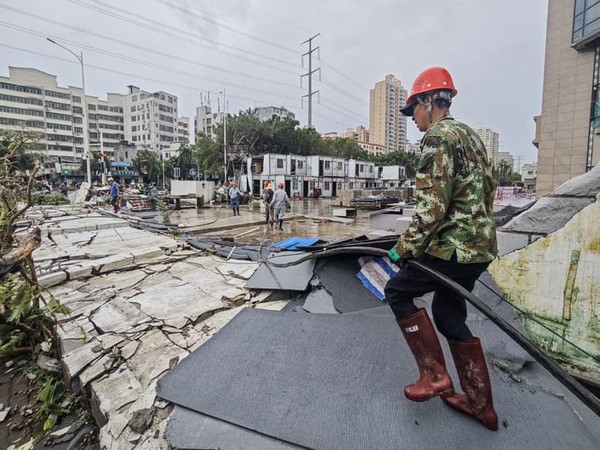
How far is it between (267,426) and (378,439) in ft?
1.89

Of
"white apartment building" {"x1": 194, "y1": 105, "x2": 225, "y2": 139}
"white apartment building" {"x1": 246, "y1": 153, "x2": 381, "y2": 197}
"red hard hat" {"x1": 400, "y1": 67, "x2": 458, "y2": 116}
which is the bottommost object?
"red hard hat" {"x1": 400, "y1": 67, "x2": 458, "y2": 116}

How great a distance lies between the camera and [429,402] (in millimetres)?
1701

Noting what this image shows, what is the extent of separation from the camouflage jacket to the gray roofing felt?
0.89 metres

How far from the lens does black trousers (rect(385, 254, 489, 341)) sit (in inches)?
60.4

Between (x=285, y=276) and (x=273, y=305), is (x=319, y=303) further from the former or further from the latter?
(x=285, y=276)

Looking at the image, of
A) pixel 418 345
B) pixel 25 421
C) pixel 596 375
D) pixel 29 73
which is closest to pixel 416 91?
pixel 418 345

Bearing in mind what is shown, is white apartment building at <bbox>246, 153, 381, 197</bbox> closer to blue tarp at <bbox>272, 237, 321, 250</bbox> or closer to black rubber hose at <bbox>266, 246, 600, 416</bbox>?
blue tarp at <bbox>272, 237, 321, 250</bbox>

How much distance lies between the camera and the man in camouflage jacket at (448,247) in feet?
4.85

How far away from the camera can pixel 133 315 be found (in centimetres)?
300

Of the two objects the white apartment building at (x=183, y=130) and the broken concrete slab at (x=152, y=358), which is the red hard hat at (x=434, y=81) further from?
the white apartment building at (x=183, y=130)

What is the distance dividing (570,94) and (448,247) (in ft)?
59.0

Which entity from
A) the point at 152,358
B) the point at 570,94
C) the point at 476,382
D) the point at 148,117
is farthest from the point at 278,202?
the point at 148,117

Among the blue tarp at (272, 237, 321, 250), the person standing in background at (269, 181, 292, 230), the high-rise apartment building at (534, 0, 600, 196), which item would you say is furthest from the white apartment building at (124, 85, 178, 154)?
the blue tarp at (272, 237, 321, 250)

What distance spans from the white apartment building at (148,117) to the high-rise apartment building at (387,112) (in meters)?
57.2
